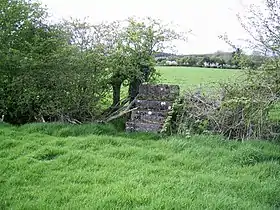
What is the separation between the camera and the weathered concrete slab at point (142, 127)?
8.52 metres

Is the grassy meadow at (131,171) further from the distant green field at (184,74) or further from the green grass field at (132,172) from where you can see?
the distant green field at (184,74)

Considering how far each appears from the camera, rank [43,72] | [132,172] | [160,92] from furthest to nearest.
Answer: [43,72] → [160,92] → [132,172]

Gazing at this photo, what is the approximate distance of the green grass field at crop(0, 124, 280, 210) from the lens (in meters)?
4.66

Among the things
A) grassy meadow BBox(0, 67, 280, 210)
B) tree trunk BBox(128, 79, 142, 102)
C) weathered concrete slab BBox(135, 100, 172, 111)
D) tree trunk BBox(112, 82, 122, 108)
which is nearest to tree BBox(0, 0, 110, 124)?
tree trunk BBox(112, 82, 122, 108)

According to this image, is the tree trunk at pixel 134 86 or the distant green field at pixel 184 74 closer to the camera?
the tree trunk at pixel 134 86

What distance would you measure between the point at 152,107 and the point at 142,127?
59cm

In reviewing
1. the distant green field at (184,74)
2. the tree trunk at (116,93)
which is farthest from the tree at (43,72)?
the distant green field at (184,74)

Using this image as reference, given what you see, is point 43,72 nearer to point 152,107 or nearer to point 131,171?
point 152,107

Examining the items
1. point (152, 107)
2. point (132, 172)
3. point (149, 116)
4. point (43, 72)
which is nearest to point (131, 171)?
point (132, 172)

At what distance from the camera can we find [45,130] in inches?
331

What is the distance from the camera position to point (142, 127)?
8.63 m

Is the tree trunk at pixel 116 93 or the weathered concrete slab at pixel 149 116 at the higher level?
the tree trunk at pixel 116 93

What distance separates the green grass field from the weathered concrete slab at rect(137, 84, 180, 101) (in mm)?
1267

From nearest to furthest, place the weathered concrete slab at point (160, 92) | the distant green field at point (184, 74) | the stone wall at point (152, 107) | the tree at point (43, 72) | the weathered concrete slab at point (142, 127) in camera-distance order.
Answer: the weathered concrete slab at point (142, 127) < the stone wall at point (152, 107) < the weathered concrete slab at point (160, 92) < the tree at point (43, 72) < the distant green field at point (184, 74)
